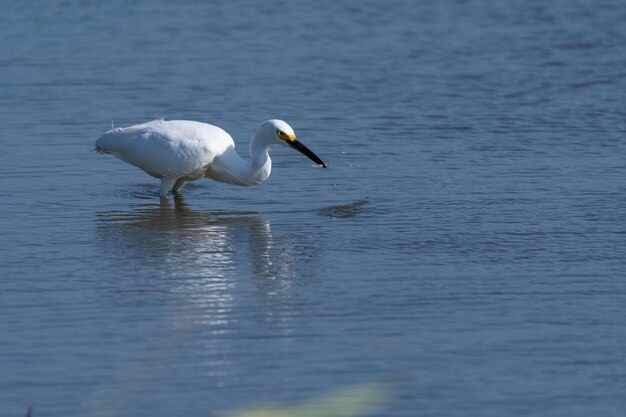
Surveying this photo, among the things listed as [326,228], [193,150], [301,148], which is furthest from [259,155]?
[326,228]

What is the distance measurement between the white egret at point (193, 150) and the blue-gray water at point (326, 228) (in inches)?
10.1

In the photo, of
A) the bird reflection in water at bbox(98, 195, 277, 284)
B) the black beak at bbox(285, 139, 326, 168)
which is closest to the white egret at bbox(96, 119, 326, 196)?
the black beak at bbox(285, 139, 326, 168)

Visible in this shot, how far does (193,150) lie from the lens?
10.4 m

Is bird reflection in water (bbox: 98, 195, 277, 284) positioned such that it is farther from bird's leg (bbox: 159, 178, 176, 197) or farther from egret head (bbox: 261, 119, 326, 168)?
egret head (bbox: 261, 119, 326, 168)

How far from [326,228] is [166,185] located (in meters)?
1.72

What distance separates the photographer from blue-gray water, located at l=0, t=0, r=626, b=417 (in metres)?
6.50

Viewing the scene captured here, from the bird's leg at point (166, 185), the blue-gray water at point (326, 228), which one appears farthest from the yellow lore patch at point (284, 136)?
the bird's leg at point (166, 185)

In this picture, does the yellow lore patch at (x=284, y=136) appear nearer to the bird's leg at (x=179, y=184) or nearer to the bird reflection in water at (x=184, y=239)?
the bird reflection in water at (x=184, y=239)

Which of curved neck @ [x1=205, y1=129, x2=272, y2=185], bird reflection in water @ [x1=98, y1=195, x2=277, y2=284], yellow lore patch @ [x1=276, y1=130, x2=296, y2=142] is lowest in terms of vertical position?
bird reflection in water @ [x1=98, y1=195, x2=277, y2=284]

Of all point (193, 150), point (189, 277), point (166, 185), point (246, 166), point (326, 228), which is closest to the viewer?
point (189, 277)

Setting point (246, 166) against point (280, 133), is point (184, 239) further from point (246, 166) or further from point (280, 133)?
point (280, 133)

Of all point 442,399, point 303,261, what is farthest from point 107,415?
point 303,261

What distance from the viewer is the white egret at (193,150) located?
10398 millimetres

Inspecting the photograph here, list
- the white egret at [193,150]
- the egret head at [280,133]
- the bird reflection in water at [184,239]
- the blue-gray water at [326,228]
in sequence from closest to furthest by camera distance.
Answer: the blue-gray water at [326,228], the bird reflection in water at [184,239], the white egret at [193,150], the egret head at [280,133]
